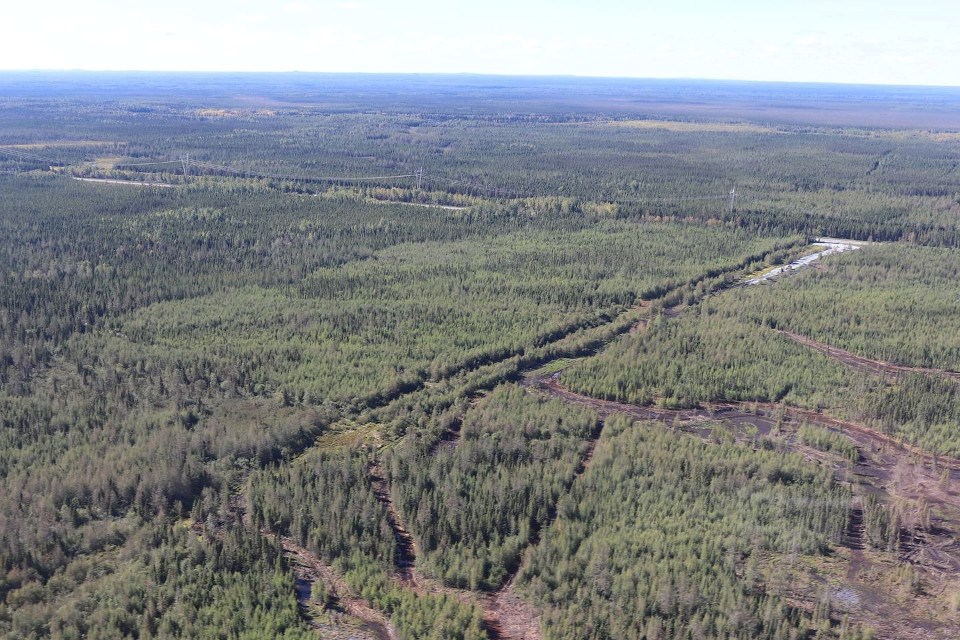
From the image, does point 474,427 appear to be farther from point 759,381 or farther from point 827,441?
point 759,381

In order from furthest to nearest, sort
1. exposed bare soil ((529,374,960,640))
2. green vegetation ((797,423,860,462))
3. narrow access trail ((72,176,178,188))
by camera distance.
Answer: narrow access trail ((72,176,178,188)) < green vegetation ((797,423,860,462)) < exposed bare soil ((529,374,960,640))

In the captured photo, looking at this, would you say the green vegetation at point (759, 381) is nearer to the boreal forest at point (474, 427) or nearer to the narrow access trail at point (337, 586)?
the boreal forest at point (474, 427)

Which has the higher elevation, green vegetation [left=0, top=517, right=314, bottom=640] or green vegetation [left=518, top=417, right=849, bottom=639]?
green vegetation [left=518, top=417, right=849, bottom=639]

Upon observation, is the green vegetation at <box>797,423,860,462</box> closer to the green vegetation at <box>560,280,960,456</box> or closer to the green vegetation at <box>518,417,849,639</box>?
the green vegetation at <box>518,417,849,639</box>

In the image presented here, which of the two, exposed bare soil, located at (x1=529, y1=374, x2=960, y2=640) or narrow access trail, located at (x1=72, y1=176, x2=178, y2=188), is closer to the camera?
exposed bare soil, located at (x1=529, y1=374, x2=960, y2=640)

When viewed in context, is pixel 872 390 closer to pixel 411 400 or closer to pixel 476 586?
Answer: pixel 411 400

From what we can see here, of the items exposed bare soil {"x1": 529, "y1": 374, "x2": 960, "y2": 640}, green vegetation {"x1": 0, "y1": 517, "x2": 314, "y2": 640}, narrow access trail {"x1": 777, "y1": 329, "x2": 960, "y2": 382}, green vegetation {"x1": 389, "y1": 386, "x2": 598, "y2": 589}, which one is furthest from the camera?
narrow access trail {"x1": 777, "y1": 329, "x2": 960, "y2": 382}

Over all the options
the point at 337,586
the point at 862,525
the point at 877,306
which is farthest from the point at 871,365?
the point at 337,586

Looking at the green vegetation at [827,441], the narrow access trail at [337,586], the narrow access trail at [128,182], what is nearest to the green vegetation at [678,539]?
the green vegetation at [827,441]

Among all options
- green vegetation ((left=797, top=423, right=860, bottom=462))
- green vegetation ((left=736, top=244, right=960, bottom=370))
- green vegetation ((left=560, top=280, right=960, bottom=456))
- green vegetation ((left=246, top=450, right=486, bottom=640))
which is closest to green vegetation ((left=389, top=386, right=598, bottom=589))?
green vegetation ((left=246, top=450, right=486, bottom=640))
